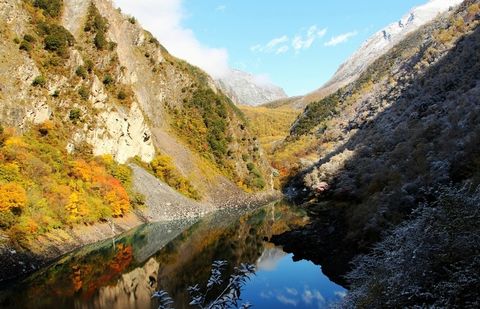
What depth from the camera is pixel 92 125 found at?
245 feet

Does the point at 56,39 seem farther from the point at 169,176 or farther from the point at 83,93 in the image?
the point at 169,176

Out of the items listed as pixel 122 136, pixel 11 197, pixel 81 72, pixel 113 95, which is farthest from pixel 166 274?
pixel 113 95

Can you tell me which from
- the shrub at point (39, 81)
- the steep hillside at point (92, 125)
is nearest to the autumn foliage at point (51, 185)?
the steep hillside at point (92, 125)

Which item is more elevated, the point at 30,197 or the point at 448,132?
the point at 30,197

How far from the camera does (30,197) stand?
153 feet

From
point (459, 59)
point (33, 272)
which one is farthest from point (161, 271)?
point (459, 59)

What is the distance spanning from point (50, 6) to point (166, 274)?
64669 millimetres

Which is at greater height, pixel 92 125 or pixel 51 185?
pixel 92 125

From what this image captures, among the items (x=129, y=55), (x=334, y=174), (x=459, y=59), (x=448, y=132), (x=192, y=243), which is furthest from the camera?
(x=129, y=55)

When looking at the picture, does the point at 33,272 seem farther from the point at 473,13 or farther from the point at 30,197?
the point at 473,13

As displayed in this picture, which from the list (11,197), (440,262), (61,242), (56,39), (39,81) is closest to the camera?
(440,262)

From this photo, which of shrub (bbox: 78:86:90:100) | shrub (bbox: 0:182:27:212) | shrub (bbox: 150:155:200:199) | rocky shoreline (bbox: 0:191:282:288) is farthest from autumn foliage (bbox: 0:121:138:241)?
shrub (bbox: 150:155:200:199)

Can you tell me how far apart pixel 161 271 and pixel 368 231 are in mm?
17673

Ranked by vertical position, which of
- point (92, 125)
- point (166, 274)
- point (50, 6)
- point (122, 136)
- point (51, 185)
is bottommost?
point (166, 274)
